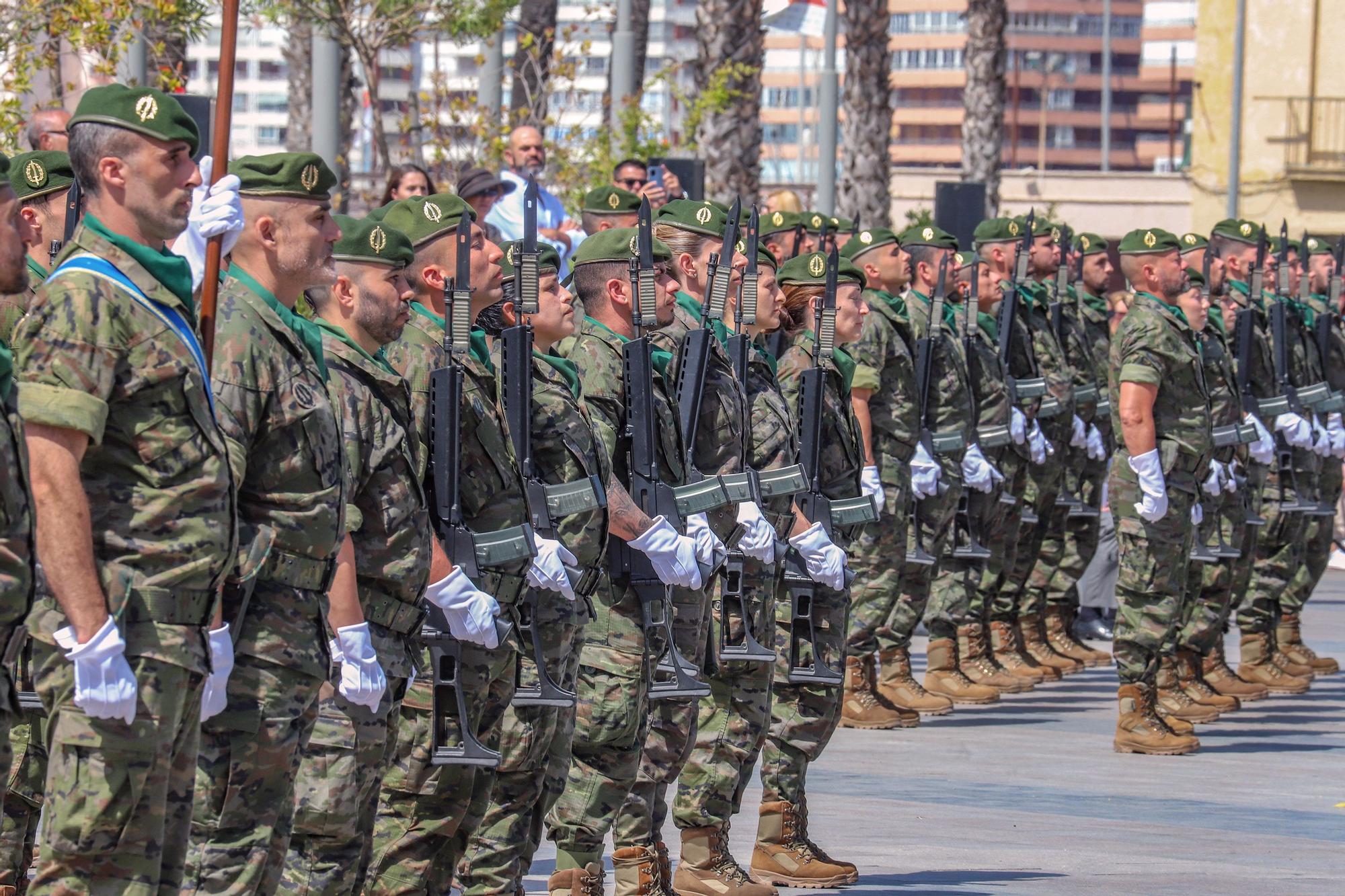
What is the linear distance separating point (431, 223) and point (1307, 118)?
28138 mm

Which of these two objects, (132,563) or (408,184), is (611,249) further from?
(408,184)

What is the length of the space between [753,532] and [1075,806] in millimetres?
2565

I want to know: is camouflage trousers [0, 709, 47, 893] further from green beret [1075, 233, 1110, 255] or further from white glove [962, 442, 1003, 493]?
green beret [1075, 233, 1110, 255]

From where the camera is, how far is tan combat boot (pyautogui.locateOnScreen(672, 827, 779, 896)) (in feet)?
22.6

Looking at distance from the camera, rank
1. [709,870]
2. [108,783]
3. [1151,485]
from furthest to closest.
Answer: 1. [1151,485]
2. [709,870]
3. [108,783]

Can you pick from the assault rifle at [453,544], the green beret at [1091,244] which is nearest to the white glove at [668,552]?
the assault rifle at [453,544]

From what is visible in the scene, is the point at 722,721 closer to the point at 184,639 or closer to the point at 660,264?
the point at 660,264

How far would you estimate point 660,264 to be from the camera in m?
6.71

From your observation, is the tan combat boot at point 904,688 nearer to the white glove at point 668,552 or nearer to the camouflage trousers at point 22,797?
the white glove at point 668,552

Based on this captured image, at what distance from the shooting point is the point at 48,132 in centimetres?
844

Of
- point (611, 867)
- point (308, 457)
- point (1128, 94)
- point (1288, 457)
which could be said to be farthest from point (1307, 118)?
point (1128, 94)

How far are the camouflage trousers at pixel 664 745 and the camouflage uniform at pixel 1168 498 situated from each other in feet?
12.9

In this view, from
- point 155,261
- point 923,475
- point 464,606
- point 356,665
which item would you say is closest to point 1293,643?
point 923,475

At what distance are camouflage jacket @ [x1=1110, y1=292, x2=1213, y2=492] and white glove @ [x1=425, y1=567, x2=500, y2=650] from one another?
523 cm
